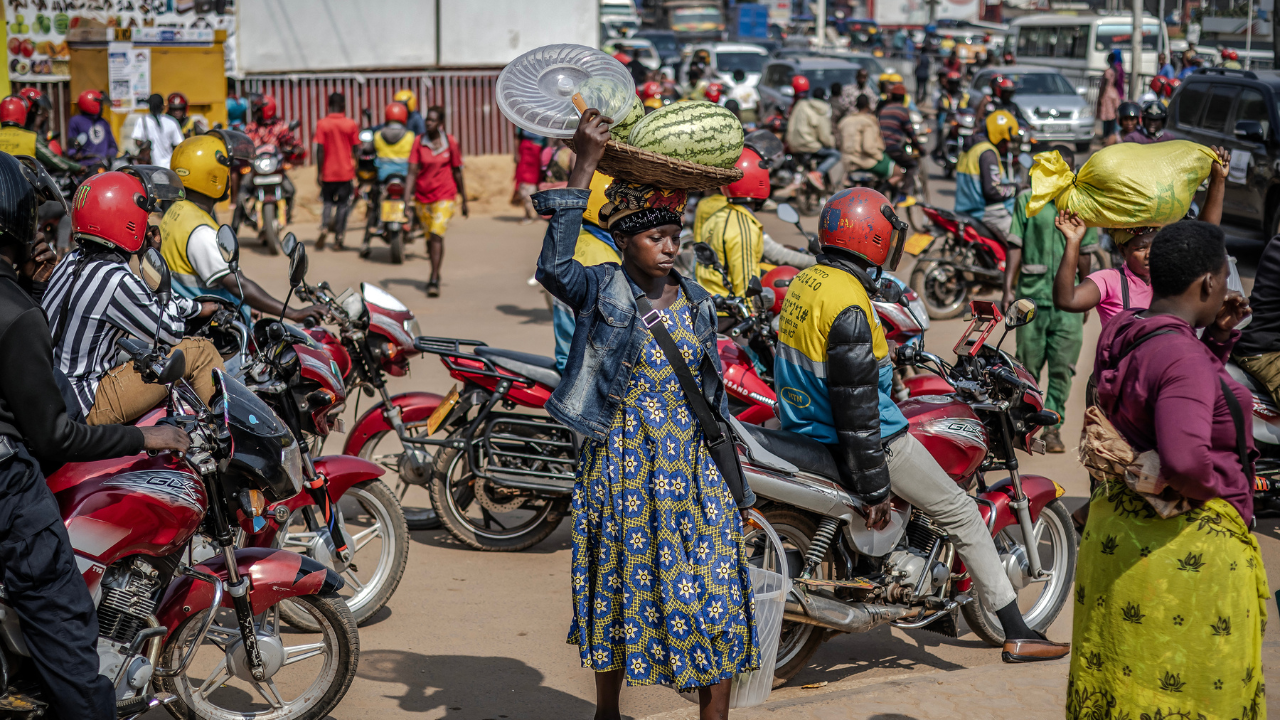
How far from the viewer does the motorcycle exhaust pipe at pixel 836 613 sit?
427cm

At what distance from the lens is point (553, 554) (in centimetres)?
605

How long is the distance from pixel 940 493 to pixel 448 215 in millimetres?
9039

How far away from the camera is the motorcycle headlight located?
3.92 m

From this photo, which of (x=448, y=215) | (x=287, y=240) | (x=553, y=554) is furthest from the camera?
(x=448, y=215)

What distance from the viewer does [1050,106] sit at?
24.2 m

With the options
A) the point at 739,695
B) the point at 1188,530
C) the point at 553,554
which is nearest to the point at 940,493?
the point at 739,695

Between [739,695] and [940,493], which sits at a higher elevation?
[940,493]

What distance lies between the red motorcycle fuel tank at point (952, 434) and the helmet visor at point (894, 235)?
0.66 meters

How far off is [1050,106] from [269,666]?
75.9ft

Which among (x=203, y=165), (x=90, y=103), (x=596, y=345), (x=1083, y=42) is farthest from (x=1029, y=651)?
(x=1083, y=42)

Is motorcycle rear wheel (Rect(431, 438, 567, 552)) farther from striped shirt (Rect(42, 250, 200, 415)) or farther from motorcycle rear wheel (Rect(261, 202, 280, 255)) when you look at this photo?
motorcycle rear wheel (Rect(261, 202, 280, 255))

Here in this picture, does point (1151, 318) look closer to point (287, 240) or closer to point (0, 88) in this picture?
point (287, 240)

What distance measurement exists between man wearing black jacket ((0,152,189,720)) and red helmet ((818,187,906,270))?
7.32 ft

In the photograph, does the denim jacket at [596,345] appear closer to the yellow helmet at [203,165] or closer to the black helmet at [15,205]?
the black helmet at [15,205]
